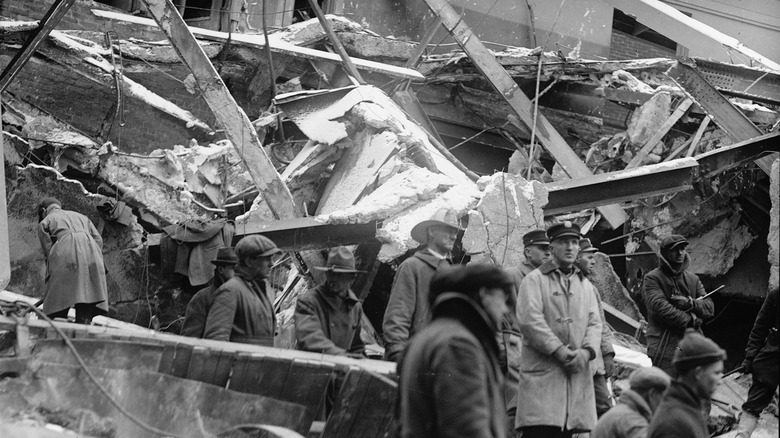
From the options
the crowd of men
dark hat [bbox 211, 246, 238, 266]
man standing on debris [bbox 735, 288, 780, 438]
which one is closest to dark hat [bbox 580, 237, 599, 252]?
the crowd of men

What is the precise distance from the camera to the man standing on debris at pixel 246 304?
6211 mm

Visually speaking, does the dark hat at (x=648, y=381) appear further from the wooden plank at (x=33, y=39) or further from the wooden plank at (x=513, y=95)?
the wooden plank at (x=513, y=95)

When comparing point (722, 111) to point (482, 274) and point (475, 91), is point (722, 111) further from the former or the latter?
point (482, 274)

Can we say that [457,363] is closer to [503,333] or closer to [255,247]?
[503,333]

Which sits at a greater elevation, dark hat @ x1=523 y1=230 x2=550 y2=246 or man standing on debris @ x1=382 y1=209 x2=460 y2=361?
dark hat @ x1=523 y1=230 x2=550 y2=246

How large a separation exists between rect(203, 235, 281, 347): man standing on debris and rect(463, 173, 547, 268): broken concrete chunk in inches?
84.8

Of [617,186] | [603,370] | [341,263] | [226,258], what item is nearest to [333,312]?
[341,263]

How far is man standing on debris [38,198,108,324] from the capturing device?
847 cm

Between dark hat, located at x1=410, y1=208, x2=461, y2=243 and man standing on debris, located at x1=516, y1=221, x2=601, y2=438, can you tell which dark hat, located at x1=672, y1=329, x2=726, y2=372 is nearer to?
man standing on debris, located at x1=516, y1=221, x2=601, y2=438

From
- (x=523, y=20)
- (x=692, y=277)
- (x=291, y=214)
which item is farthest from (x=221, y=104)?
(x=523, y=20)

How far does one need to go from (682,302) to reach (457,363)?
470 cm

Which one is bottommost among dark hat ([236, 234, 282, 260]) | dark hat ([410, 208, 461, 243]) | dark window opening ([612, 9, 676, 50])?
dark hat ([236, 234, 282, 260])

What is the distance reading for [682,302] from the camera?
781cm

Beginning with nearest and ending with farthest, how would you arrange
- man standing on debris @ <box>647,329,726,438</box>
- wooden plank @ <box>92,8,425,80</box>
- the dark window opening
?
man standing on debris @ <box>647,329,726,438</box> < wooden plank @ <box>92,8,425,80</box> < the dark window opening
